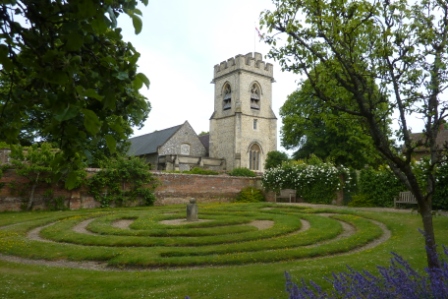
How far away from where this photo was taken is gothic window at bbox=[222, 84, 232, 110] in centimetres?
4523

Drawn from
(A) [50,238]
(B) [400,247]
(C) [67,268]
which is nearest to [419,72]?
(B) [400,247]

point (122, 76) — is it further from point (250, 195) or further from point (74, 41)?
point (250, 195)

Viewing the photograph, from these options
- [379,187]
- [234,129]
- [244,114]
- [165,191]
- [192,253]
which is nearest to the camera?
[192,253]

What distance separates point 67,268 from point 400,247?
26.4 ft

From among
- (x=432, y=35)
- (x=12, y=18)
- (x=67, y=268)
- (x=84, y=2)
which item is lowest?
(x=67, y=268)

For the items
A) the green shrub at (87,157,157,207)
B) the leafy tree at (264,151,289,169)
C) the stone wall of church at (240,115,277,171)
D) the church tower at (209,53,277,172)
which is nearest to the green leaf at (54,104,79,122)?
the green shrub at (87,157,157,207)

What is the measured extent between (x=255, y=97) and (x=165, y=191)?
25047mm

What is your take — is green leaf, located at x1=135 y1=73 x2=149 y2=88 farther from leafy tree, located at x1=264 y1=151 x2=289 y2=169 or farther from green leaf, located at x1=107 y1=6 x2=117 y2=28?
leafy tree, located at x1=264 y1=151 x2=289 y2=169

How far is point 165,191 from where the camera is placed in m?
23.5

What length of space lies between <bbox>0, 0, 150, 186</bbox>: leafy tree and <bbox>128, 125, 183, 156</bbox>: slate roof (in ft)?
129

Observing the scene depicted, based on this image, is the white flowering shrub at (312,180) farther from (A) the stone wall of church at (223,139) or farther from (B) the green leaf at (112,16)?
(B) the green leaf at (112,16)

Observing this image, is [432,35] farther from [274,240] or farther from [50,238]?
[50,238]

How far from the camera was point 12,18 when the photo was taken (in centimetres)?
287

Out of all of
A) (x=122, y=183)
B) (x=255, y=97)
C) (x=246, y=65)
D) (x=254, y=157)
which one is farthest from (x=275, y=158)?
(x=122, y=183)
